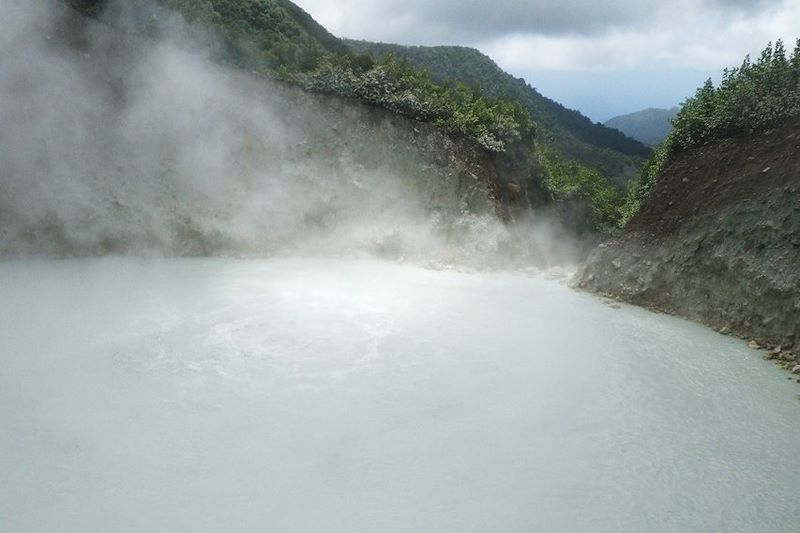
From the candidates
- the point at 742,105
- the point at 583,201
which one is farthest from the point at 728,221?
the point at 583,201

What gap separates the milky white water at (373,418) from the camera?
6891 millimetres

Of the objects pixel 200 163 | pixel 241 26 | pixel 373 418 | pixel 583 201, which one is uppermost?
pixel 241 26

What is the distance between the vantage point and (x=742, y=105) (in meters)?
15.1

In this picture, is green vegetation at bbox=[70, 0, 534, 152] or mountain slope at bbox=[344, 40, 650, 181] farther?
mountain slope at bbox=[344, 40, 650, 181]

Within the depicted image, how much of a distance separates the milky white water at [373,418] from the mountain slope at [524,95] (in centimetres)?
3066

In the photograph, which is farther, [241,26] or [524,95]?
[524,95]

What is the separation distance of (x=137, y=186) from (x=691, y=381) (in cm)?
1592

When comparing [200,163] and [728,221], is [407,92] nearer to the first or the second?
[200,163]

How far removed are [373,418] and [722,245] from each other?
9.79 m

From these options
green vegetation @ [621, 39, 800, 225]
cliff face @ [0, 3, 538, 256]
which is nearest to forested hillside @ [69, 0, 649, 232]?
cliff face @ [0, 3, 538, 256]

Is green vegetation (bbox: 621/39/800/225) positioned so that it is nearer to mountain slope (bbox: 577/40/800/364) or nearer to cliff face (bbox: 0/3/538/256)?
mountain slope (bbox: 577/40/800/364)

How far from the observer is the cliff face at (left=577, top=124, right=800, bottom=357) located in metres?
12.6

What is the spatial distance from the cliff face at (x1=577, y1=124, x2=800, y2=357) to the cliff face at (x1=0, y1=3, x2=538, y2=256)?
5.07 meters

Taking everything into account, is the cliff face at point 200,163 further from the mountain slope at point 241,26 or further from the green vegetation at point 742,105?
the green vegetation at point 742,105
